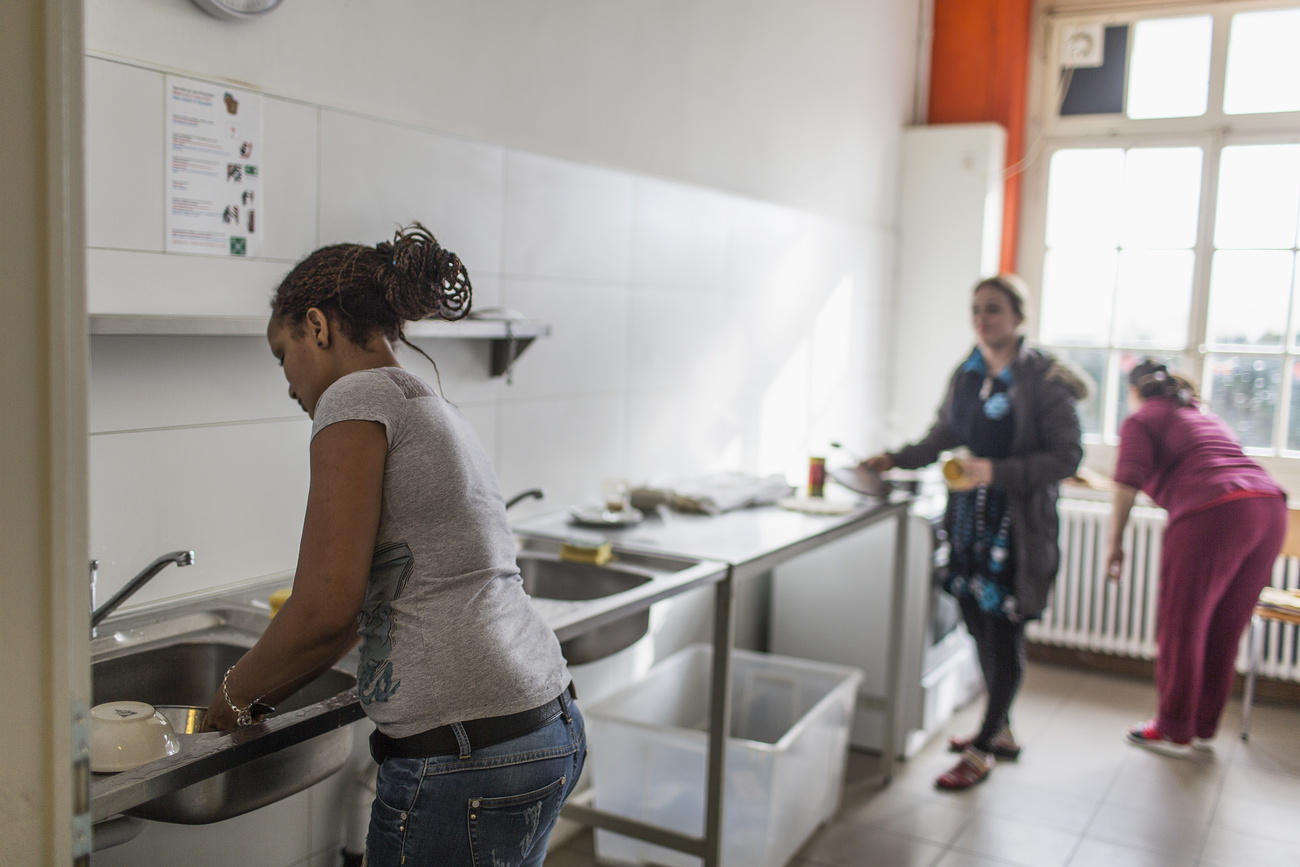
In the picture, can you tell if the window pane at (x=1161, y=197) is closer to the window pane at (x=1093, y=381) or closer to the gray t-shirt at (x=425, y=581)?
the window pane at (x=1093, y=381)

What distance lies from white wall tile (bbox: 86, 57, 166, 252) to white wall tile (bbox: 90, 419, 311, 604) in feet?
1.06

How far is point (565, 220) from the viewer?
277cm

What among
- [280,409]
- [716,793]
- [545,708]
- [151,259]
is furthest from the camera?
[716,793]

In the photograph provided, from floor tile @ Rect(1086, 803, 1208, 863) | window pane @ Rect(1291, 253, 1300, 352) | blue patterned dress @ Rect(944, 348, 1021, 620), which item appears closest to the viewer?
floor tile @ Rect(1086, 803, 1208, 863)

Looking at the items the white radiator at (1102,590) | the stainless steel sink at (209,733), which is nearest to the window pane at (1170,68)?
the white radiator at (1102,590)

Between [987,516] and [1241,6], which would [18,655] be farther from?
[1241,6]

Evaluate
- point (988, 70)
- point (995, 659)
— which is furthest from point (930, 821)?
point (988, 70)

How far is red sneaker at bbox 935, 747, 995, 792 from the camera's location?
11.1 feet

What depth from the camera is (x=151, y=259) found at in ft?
5.92

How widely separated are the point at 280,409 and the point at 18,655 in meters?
1.23

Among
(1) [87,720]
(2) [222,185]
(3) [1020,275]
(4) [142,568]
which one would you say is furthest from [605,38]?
(3) [1020,275]

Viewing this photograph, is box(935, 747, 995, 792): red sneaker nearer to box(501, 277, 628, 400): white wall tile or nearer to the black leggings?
the black leggings

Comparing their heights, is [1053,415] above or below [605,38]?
below

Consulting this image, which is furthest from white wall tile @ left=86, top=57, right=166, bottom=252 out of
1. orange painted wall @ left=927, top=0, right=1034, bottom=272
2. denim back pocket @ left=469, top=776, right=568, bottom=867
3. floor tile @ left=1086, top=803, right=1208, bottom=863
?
orange painted wall @ left=927, top=0, right=1034, bottom=272
